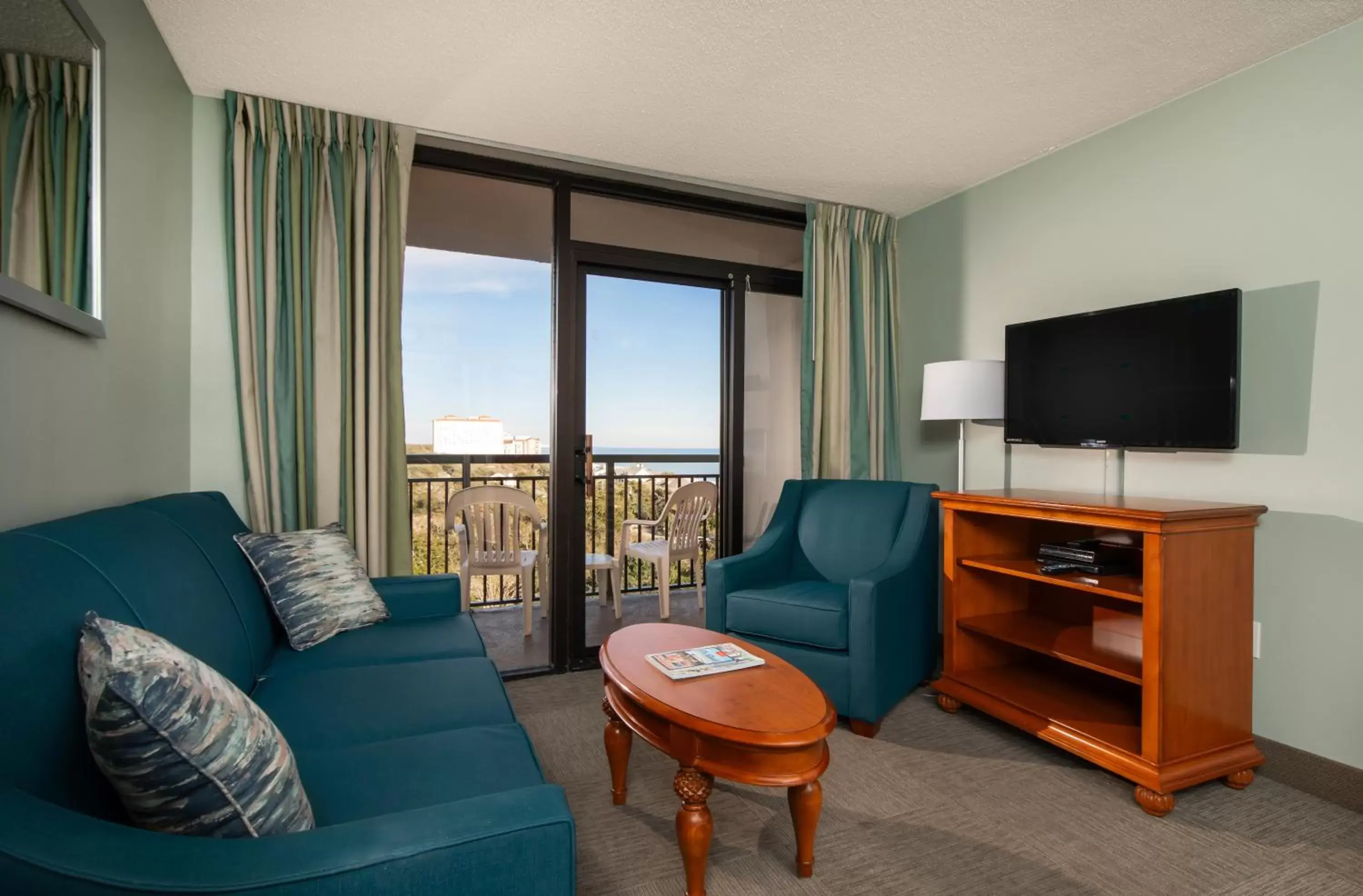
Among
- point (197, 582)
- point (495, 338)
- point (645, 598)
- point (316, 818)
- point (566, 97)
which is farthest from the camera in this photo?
point (495, 338)

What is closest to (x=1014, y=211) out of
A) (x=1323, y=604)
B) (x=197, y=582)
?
(x=1323, y=604)

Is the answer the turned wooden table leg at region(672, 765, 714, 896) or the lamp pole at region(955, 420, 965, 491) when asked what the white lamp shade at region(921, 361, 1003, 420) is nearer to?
the lamp pole at region(955, 420, 965, 491)

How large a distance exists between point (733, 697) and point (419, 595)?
4.54ft

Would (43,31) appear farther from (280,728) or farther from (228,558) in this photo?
(280,728)

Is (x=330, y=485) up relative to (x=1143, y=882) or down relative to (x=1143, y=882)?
up

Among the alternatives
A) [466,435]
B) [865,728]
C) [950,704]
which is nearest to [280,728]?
[865,728]

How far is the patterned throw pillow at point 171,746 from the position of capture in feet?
2.86

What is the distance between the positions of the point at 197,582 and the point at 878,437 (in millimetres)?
3236

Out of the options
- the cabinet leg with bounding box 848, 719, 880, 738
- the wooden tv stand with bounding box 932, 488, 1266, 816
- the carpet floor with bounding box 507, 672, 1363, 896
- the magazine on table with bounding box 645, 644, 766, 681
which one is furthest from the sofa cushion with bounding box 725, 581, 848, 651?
the magazine on table with bounding box 645, 644, 766, 681

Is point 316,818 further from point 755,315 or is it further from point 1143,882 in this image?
point 755,315

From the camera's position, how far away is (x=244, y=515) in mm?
2711

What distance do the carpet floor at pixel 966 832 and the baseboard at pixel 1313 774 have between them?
0.10 feet

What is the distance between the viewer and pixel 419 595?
257 cm

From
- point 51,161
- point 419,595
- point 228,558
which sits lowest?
point 419,595
